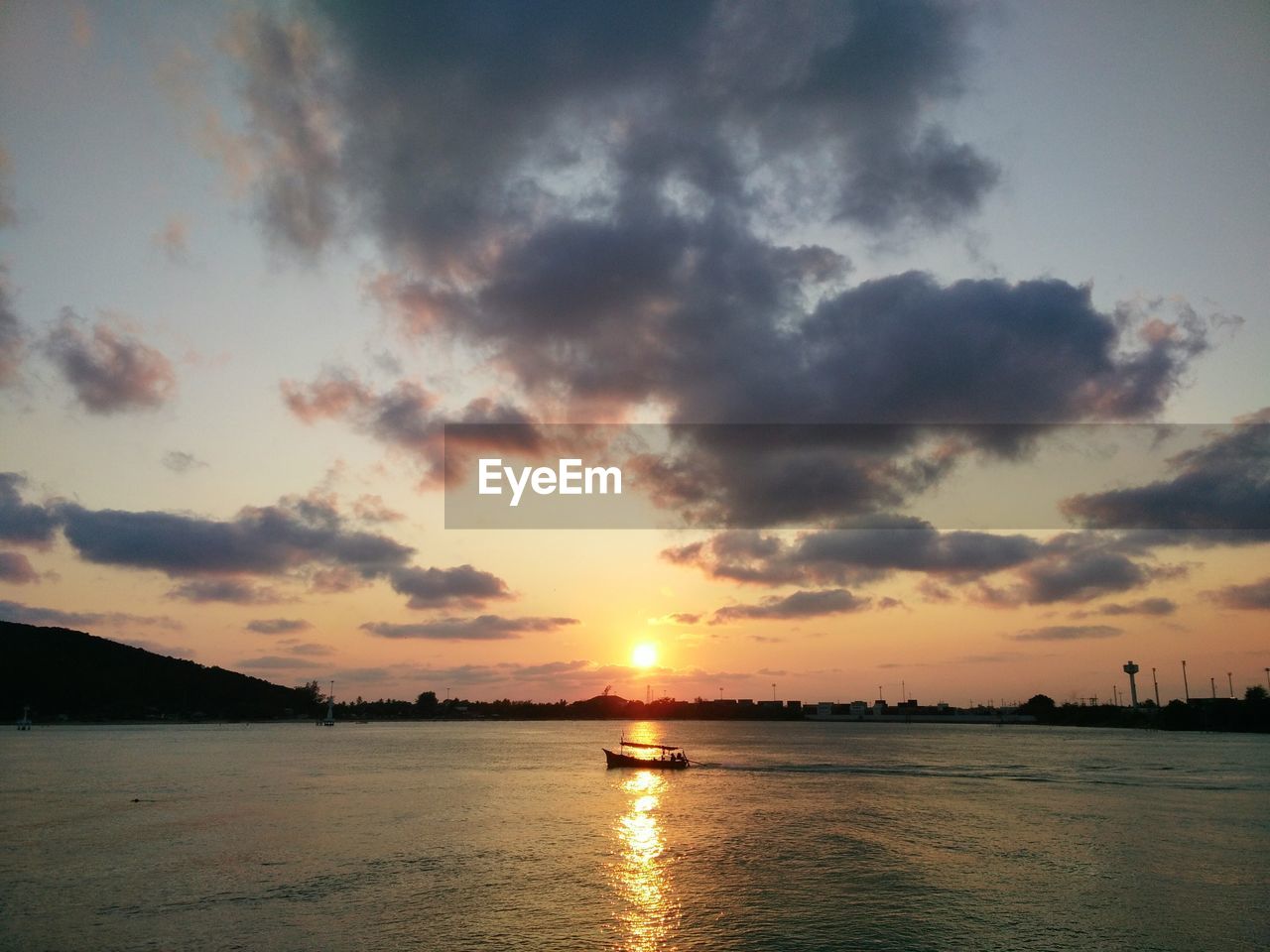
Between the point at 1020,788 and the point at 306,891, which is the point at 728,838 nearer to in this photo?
the point at 306,891

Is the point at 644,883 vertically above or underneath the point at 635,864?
above

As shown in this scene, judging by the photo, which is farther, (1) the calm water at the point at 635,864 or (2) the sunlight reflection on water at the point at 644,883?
(1) the calm water at the point at 635,864

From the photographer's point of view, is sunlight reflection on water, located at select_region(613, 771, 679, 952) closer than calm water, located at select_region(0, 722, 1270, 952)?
Yes

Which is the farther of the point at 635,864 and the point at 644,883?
the point at 635,864

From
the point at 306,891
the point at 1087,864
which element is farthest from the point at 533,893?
the point at 1087,864

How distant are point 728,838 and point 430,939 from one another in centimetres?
3320

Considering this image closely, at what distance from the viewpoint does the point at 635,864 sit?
5719 centimetres

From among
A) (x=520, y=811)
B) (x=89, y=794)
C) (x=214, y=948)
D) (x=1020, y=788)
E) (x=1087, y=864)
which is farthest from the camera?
(x=1020, y=788)

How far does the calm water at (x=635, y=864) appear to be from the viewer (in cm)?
4088

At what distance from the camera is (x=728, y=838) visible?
219 ft

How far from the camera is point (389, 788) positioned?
106m

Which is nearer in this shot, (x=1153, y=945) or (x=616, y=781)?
(x=1153, y=945)

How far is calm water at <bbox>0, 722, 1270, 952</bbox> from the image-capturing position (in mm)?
40875

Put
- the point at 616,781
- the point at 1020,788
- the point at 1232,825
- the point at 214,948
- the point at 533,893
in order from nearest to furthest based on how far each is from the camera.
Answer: the point at 214,948 → the point at 533,893 → the point at 1232,825 → the point at 1020,788 → the point at 616,781
